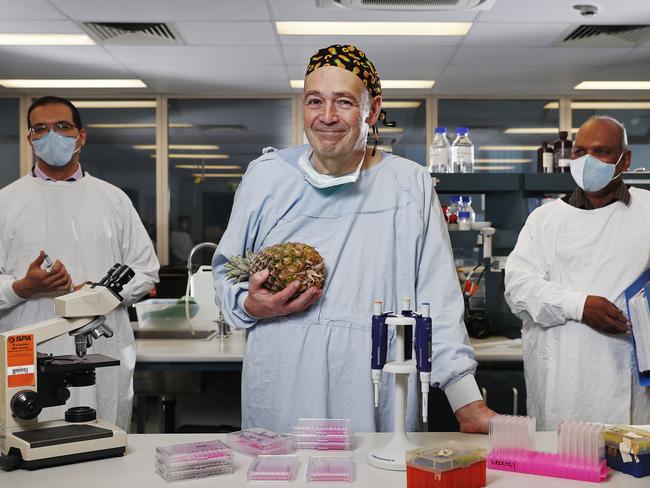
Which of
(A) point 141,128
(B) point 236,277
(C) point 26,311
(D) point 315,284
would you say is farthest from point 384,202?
(A) point 141,128

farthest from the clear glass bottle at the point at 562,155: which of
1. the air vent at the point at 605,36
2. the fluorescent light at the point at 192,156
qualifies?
the fluorescent light at the point at 192,156

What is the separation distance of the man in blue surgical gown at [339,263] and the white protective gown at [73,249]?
109 cm

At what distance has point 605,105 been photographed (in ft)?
22.9

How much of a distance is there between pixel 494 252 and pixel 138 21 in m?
2.70

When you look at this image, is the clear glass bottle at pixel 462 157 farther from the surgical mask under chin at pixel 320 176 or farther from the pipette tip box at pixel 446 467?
the pipette tip box at pixel 446 467

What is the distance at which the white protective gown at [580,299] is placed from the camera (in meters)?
2.51

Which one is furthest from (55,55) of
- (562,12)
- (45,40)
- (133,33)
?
(562,12)

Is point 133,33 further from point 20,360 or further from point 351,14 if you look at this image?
point 20,360

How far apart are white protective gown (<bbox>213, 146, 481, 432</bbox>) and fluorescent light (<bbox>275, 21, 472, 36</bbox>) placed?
3.13 metres

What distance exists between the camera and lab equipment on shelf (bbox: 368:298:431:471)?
1.35 metres

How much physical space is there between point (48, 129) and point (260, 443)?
5.83ft

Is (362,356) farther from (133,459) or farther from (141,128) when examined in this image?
(141,128)

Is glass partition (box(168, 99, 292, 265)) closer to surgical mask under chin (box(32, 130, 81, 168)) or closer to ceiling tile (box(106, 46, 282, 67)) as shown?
ceiling tile (box(106, 46, 282, 67))

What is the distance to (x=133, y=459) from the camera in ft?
4.82
